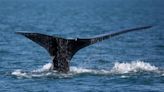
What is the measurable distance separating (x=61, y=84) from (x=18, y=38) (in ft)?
70.4

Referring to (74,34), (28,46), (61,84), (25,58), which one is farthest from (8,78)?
(74,34)

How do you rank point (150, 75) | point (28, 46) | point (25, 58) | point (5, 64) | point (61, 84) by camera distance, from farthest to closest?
1. point (28, 46)
2. point (25, 58)
3. point (5, 64)
4. point (150, 75)
5. point (61, 84)

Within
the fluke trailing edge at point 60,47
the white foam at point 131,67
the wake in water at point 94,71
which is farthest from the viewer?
the white foam at point 131,67

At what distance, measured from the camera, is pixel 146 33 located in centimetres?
5294

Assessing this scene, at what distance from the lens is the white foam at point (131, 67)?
93.9 feet

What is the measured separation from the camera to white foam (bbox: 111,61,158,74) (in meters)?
28.6

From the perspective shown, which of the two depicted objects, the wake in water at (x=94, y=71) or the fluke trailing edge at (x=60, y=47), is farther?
the wake in water at (x=94, y=71)

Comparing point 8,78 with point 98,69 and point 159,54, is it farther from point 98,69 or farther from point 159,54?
point 159,54

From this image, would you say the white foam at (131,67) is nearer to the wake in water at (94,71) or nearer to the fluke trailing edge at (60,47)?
the wake in water at (94,71)

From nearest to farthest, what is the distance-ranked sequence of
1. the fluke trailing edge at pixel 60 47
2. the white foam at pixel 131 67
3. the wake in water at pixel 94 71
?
the fluke trailing edge at pixel 60 47 → the wake in water at pixel 94 71 → the white foam at pixel 131 67

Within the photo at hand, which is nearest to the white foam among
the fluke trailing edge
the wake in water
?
the wake in water

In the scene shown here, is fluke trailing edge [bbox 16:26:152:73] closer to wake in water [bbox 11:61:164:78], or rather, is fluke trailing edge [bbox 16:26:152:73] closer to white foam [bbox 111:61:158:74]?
wake in water [bbox 11:61:164:78]

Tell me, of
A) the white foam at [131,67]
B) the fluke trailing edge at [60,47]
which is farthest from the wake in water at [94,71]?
the fluke trailing edge at [60,47]

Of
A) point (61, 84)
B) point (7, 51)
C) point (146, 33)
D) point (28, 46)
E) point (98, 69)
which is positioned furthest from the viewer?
point (146, 33)
